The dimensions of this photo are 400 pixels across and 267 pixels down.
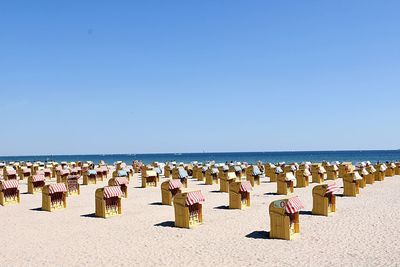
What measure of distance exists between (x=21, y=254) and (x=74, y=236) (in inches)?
78.6

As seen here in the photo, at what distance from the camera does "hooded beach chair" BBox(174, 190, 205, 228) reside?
12633 mm

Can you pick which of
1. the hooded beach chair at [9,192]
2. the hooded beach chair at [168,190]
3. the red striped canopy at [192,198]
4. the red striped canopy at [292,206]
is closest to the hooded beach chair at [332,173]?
the hooded beach chair at [168,190]

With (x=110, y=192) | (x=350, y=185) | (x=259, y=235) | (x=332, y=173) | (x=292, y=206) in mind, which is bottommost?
(x=259, y=235)

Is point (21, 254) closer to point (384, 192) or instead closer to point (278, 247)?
point (278, 247)

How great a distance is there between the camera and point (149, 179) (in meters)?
26.4

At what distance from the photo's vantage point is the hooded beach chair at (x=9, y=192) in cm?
1820

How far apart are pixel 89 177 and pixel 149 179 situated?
530cm

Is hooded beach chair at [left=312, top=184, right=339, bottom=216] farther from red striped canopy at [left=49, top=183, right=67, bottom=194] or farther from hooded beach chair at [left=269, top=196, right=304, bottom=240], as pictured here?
red striped canopy at [left=49, top=183, right=67, bottom=194]

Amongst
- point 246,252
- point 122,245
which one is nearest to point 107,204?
point 122,245

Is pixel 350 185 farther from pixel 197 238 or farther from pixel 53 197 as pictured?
pixel 53 197

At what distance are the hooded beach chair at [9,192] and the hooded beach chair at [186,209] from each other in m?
9.27

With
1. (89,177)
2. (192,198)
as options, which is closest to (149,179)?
(89,177)

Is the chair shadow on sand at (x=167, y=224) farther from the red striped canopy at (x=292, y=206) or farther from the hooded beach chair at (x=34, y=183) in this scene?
the hooded beach chair at (x=34, y=183)

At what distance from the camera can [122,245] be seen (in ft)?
34.8
